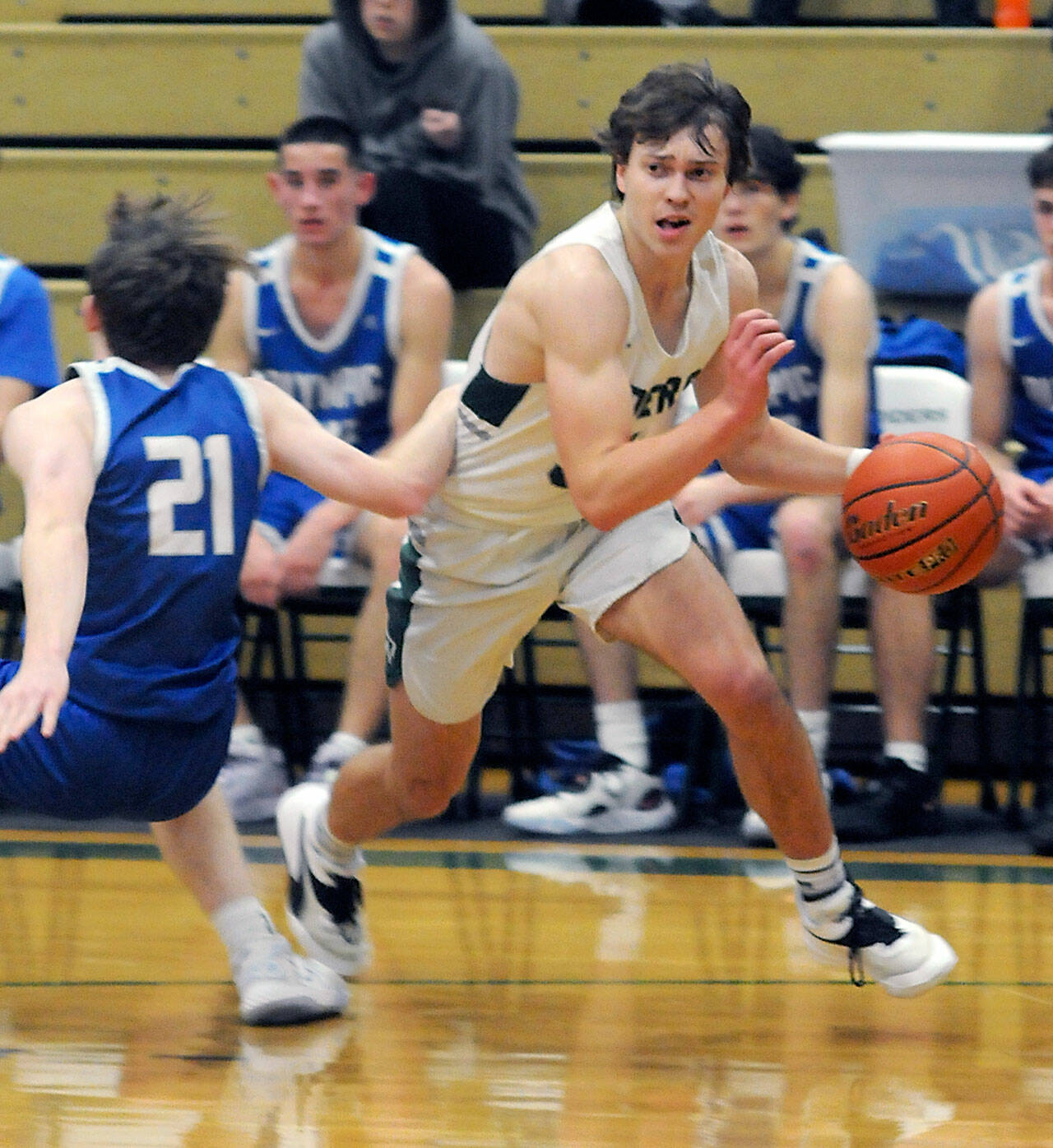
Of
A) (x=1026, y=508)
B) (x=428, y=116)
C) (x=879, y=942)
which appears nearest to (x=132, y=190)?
(x=428, y=116)

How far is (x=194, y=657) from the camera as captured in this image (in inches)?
116

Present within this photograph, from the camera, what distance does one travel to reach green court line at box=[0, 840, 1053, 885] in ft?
13.5

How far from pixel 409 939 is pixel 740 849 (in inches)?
41.7

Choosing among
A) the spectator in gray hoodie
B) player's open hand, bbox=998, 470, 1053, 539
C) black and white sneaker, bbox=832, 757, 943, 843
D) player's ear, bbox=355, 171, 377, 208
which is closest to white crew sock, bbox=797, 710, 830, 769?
black and white sneaker, bbox=832, 757, 943, 843

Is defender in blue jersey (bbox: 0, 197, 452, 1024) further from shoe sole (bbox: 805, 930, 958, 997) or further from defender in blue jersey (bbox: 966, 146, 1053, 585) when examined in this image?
defender in blue jersey (bbox: 966, 146, 1053, 585)

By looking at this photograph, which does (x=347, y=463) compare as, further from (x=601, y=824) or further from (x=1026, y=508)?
(x=1026, y=508)

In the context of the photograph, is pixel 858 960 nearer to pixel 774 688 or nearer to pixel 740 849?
pixel 774 688

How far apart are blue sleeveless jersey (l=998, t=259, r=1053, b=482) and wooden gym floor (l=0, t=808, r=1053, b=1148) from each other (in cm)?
106

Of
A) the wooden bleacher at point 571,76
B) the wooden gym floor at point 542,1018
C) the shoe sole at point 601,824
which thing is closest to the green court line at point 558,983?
the wooden gym floor at point 542,1018

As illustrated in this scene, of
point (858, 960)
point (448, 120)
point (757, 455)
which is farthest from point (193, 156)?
point (858, 960)

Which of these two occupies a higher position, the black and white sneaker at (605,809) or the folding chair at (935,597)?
the folding chair at (935,597)

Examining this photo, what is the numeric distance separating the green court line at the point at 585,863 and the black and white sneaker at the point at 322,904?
0.81 metres

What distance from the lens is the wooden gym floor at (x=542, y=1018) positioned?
254 centimetres

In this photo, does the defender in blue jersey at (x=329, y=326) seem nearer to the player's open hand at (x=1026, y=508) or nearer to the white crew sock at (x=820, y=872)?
the player's open hand at (x=1026, y=508)
